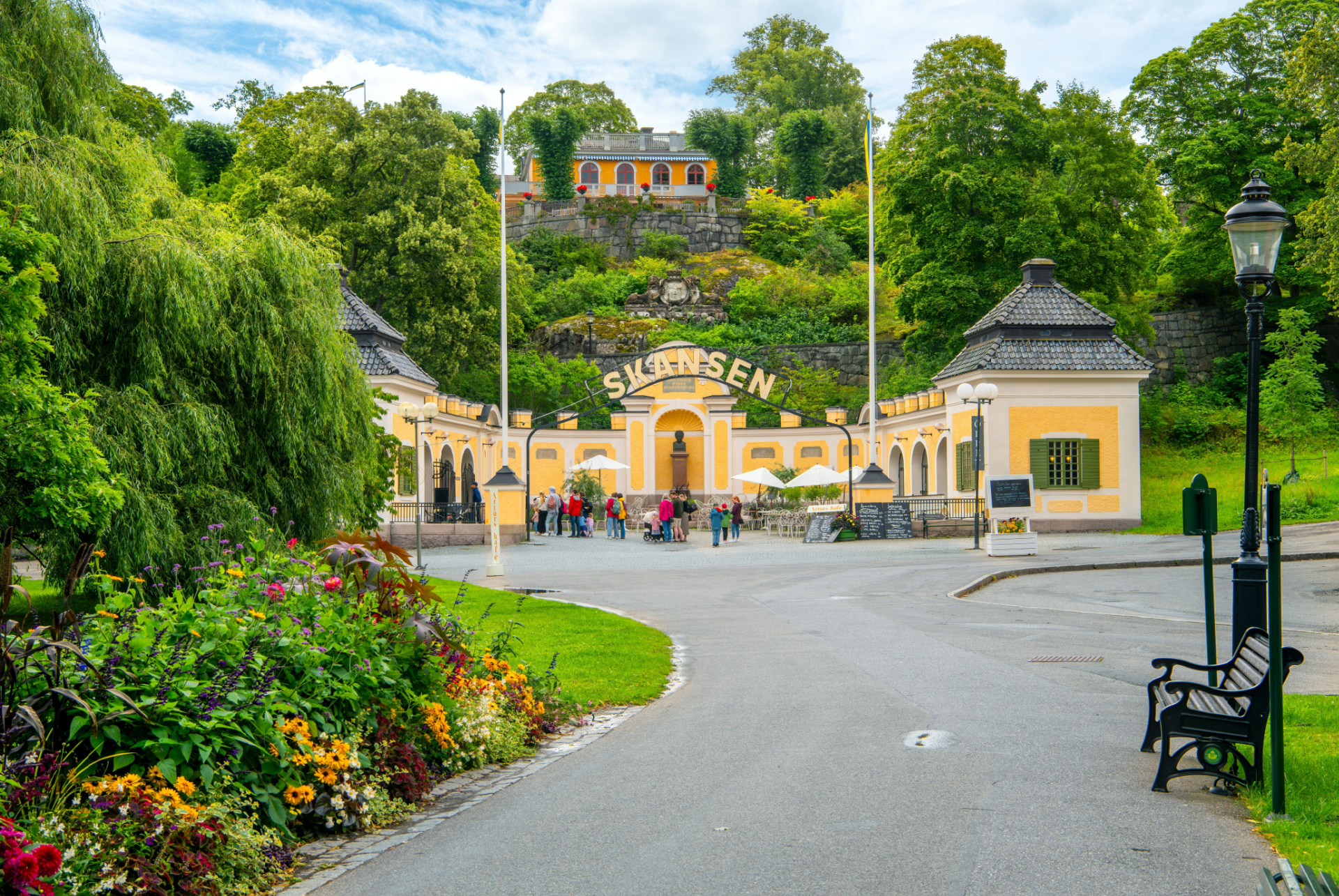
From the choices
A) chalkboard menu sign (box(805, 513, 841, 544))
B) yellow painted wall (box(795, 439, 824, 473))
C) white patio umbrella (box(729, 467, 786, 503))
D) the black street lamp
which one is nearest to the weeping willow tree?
the black street lamp

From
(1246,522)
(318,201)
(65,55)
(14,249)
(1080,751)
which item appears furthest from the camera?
(318,201)

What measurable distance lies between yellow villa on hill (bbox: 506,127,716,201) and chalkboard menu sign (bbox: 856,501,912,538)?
52822 millimetres

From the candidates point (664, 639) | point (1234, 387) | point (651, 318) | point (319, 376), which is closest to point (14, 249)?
point (319, 376)

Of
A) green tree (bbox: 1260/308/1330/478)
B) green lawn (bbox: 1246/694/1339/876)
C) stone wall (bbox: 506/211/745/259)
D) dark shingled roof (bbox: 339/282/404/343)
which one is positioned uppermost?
stone wall (bbox: 506/211/745/259)

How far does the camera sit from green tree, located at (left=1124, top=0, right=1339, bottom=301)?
39625 mm

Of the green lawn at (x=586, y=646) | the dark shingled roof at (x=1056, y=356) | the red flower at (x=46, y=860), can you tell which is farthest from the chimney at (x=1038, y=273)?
the red flower at (x=46, y=860)

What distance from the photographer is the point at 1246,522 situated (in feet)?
29.0

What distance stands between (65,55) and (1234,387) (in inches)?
1615

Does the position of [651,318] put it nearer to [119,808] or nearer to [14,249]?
[14,249]

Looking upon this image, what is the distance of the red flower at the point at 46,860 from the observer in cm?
386

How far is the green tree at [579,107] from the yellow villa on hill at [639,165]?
2.33 metres

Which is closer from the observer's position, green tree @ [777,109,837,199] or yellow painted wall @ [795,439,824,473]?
yellow painted wall @ [795,439,824,473]

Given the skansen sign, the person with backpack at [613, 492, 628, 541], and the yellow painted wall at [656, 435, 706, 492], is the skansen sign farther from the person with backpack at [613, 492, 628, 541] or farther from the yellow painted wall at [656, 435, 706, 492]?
the person with backpack at [613, 492, 628, 541]

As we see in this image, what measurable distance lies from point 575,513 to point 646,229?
125ft
